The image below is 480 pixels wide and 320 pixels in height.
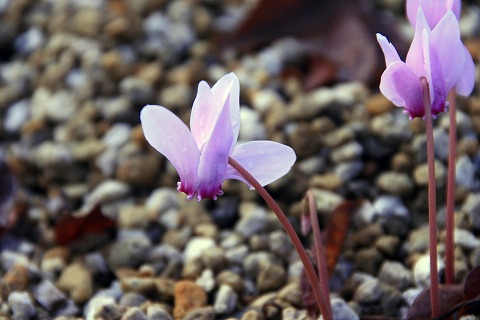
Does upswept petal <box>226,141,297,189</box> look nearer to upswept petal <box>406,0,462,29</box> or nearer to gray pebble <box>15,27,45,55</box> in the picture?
upswept petal <box>406,0,462,29</box>

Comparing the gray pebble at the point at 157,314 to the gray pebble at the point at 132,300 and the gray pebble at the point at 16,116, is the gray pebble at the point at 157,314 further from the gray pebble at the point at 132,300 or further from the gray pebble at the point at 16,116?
the gray pebble at the point at 16,116

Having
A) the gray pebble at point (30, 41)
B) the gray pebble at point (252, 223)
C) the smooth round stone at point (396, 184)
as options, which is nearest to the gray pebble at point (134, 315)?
the gray pebble at point (252, 223)

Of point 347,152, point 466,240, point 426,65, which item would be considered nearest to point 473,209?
point 466,240

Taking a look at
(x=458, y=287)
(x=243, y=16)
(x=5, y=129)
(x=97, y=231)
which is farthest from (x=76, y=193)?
(x=458, y=287)

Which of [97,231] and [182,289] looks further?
[97,231]

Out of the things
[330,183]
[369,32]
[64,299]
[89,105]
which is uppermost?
[369,32]

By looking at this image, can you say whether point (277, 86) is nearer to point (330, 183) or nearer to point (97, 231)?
point (330, 183)

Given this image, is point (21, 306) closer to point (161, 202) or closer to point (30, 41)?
point (161, 202)

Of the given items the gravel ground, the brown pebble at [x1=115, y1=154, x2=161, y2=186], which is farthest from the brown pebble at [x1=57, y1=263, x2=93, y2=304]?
the brown pebble at [x1=115, y1=154, x2=161, y2=186]
